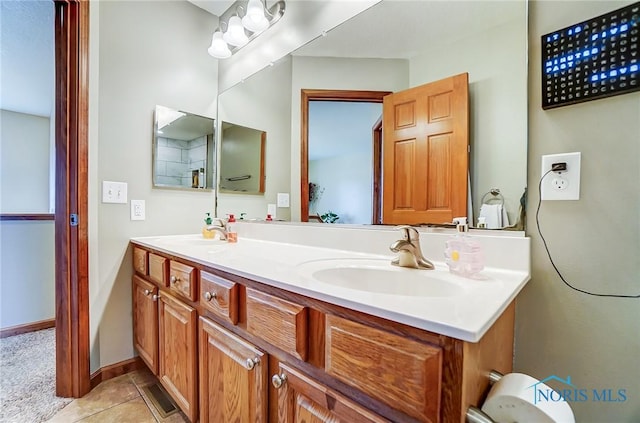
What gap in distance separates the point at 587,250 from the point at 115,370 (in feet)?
7.27

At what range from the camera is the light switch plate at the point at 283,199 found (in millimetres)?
1552

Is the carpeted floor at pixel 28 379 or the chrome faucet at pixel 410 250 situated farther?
the carpeted floor at pixel 28 379

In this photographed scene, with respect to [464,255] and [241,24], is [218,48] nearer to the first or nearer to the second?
[241,24]

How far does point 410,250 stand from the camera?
2.96ft

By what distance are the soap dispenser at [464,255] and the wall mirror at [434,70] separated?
5.0 inches

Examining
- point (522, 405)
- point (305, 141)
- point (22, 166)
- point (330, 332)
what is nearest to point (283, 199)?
point (305, 141)

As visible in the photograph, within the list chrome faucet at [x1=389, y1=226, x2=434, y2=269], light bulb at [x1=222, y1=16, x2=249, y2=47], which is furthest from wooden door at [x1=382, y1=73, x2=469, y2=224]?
light bulb at [x1=222, y1=16, x2=249, y2=47]

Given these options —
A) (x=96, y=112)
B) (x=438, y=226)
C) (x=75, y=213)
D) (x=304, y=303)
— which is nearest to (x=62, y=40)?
(x=96, y=112)

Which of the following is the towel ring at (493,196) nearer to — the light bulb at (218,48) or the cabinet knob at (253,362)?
the cabinet knob at (253,362)

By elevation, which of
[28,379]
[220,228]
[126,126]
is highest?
[126,126]

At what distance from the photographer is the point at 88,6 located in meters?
1.44

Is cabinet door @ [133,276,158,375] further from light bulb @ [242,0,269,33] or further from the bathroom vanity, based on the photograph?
light bulb @ [242,0,269,33]

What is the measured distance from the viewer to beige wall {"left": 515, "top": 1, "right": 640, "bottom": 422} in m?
0.68

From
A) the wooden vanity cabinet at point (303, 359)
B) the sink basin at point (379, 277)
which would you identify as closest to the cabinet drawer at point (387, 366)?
the wooden vanity cabinet at point (303, 359)
